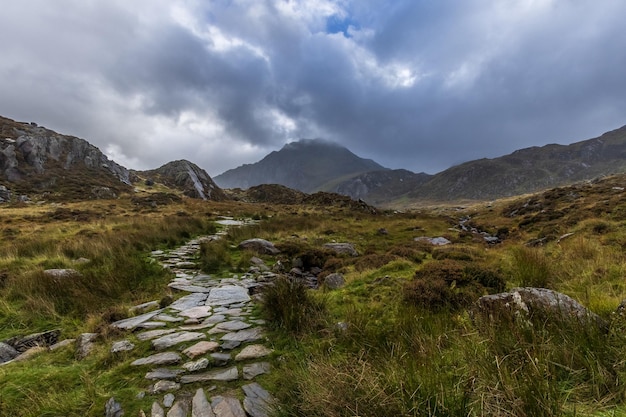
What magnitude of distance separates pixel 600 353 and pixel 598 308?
1.43 m

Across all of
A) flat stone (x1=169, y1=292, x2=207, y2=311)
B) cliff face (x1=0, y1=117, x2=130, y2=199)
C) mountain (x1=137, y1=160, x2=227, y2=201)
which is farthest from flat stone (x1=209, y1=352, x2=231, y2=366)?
mountain (x1=137, y1=160, x2=227, y2=201)

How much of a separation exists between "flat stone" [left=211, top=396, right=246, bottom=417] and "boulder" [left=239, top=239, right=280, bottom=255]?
8.63 m

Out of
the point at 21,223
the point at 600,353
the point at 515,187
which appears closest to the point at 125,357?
the point at 600,353

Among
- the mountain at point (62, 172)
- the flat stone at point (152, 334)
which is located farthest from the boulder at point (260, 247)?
the mountain at point (62, 172)

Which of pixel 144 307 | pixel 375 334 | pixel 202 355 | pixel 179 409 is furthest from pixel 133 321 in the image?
pixel 375 334

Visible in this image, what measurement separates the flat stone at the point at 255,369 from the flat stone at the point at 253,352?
0.19 m

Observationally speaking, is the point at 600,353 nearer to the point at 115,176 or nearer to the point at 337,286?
the point at 337,286

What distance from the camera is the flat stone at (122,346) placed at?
4.03m

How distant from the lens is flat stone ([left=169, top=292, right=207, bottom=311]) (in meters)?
5.97

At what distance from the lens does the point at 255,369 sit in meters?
3.68

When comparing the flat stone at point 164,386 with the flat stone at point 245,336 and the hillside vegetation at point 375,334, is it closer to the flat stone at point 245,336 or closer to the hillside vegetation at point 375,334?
the hillside vegetation at point 375,334

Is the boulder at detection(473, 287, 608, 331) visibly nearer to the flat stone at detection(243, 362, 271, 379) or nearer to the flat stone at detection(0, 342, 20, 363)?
the flat stone at detection(243, 362, 271, 379)

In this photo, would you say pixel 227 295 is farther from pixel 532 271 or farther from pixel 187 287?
pixel 532 271

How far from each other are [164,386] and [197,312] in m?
2.40
